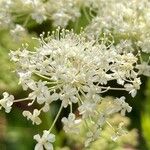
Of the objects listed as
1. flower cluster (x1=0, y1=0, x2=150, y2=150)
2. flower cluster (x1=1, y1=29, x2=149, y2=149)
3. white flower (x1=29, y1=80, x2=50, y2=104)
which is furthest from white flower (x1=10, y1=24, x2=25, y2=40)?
white flower (x1=29, y1=80, x2=50, y2=104)

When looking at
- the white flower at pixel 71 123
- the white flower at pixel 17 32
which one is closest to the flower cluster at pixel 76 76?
the white flower at pixel 71 123

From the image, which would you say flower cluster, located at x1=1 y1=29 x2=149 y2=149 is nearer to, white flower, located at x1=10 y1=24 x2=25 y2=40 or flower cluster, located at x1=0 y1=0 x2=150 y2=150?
flower cluster, located at x1=0 y1=0 x2=150 y2=150

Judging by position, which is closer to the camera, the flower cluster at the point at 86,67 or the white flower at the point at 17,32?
the flower cluster at the point at 86,67

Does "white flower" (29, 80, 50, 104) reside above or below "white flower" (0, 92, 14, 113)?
above

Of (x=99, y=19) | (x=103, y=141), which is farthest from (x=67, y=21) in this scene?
(x=103, y=141)

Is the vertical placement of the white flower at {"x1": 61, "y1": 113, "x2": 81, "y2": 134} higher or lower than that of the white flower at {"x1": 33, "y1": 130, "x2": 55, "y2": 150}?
higher

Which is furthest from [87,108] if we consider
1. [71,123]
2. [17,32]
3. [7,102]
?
[17,32]

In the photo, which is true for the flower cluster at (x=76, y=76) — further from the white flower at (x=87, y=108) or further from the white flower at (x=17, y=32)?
the white flower at (x=17, y=32)

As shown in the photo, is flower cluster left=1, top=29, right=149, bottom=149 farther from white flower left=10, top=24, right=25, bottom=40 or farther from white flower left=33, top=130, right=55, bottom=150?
white flower left=10, top=24, right=25, bottom=40

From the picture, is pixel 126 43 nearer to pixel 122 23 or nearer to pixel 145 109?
pixel 122 23

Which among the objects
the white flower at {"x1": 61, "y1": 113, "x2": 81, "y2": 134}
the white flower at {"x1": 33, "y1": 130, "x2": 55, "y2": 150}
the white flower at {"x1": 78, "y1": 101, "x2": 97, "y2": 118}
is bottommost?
the white flower at {"x1": 33, "y1": 130, "x2": 55, "y2": 150}

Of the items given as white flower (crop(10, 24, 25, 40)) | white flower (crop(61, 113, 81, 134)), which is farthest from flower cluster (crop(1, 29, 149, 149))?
white flower (crop(10, 24, 25, 40))

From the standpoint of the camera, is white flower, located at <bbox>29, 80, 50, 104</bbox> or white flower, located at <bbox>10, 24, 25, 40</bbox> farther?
white flower, located at <bbox>10, 24, 25, 40</bbox>
